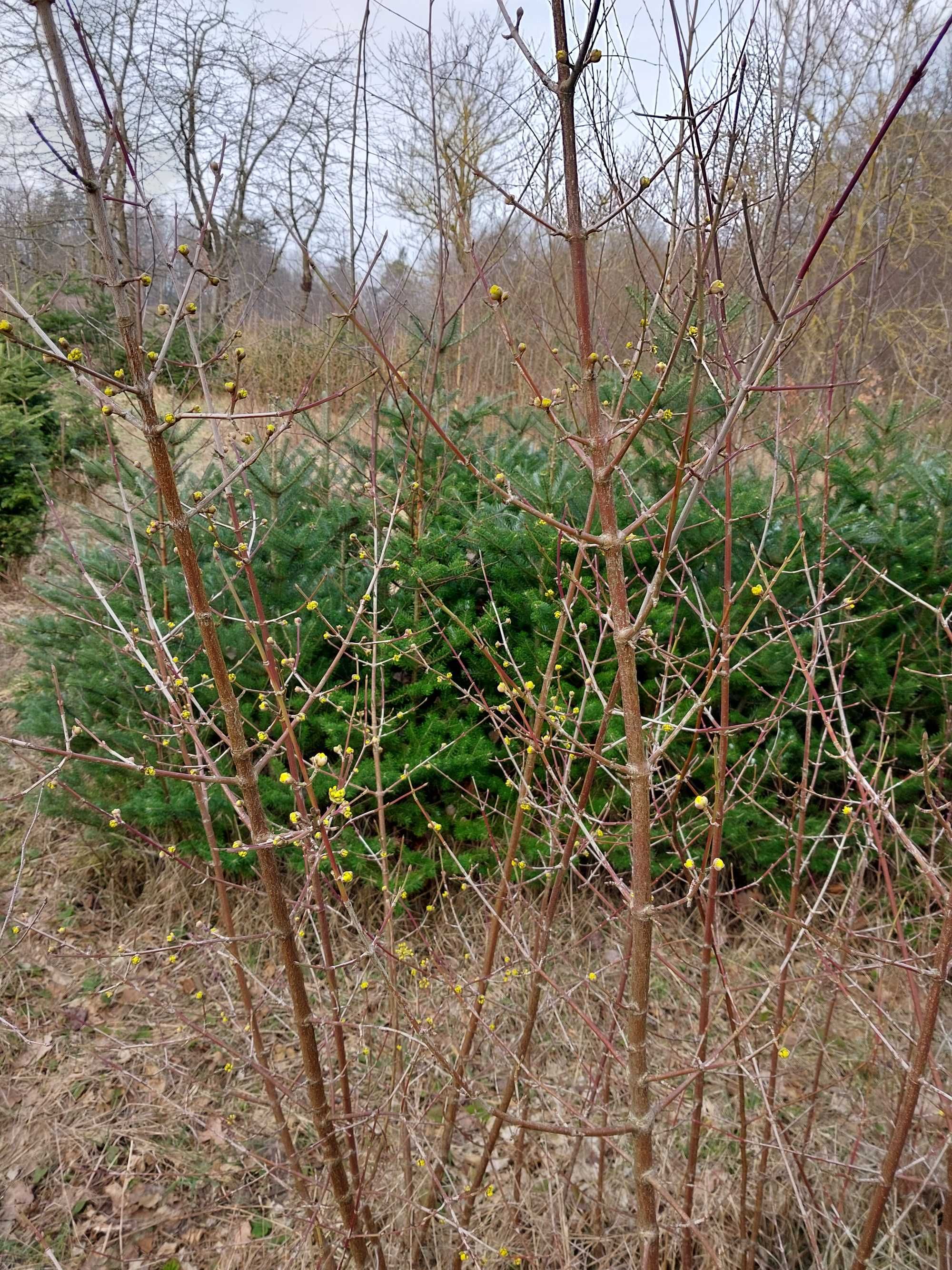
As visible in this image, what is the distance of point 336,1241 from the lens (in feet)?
6.12

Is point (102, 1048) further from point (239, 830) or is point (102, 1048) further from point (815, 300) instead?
point (815, 300)

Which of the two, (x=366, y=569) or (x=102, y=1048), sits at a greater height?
(x=366, y=569)

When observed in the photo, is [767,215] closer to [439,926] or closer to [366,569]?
[366,569]

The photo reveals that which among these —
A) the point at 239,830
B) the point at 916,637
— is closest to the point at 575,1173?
the point at 239,830

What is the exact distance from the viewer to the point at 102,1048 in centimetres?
271

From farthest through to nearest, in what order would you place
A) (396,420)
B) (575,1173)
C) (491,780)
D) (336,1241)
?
(396,420) < (491,780) < (575,1173) < (336,1241)

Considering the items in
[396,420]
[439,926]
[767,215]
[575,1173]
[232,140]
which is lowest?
[575,1173]

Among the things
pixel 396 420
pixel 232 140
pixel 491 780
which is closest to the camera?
pixel 491 780

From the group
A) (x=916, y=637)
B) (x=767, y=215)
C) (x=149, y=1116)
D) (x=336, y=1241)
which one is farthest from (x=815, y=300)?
(x=149, y=1116)

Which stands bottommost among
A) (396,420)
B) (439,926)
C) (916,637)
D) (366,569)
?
(439,926)

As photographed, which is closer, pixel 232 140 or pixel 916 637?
pixel 916 637

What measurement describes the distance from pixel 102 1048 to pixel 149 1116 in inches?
14.4

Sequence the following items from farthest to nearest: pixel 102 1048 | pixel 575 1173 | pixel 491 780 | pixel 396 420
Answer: pixel 396 420, pixel 491 780, pixel 102 1048, pixel 575 1173

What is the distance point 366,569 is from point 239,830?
117 centimetres
